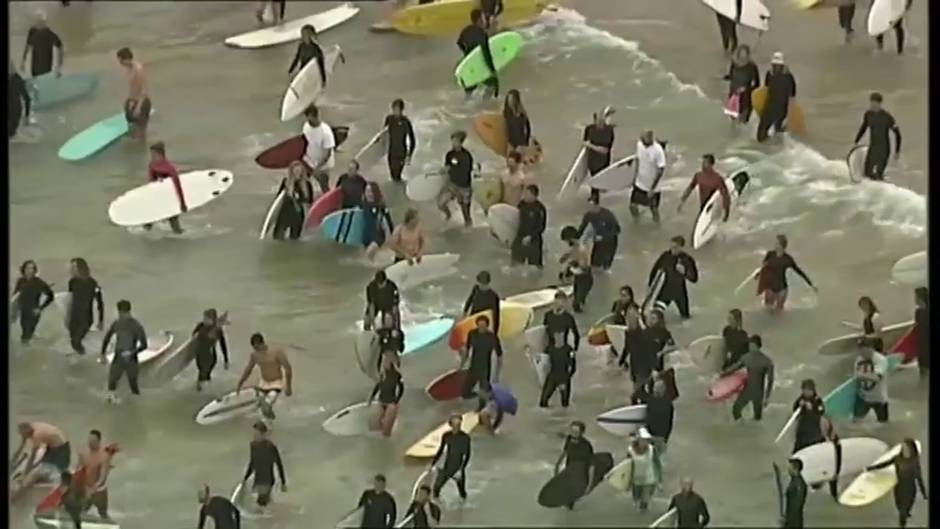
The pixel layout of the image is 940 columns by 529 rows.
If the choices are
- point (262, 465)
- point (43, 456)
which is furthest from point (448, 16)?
point (43, 456)

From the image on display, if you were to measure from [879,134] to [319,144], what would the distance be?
142 cm

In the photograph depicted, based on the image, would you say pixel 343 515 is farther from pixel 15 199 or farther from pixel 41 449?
pixel 15 199

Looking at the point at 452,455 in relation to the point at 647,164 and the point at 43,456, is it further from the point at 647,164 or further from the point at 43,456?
the point at 43,456

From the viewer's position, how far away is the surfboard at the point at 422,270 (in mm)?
3215

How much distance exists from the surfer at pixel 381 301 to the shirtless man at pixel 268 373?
23 centimetres

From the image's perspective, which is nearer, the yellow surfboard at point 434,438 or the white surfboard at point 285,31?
the yellow surfboard at point 434,438

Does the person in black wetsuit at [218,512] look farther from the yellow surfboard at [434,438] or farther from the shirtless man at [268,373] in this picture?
the yellow surfboard at [434,438]

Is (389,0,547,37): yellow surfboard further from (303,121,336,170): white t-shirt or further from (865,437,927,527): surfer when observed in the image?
(865,437,927,527): surfer

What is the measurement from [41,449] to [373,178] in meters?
1.06

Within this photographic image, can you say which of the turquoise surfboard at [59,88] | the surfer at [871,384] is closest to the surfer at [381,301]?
the turquoise surfboard at [59,88]

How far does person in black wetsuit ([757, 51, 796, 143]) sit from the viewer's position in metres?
3.27

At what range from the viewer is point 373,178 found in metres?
3.24

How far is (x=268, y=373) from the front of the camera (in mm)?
3178

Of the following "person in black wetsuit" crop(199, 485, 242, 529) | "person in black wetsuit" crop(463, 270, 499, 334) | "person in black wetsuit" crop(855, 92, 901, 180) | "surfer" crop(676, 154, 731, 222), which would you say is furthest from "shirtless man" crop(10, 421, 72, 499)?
"person in black wetsuit" crop(855, 92, 901, 180)
